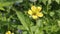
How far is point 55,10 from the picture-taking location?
1.97m

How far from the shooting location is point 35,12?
6.07 feet

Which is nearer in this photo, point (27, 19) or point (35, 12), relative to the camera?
point (27, 19)

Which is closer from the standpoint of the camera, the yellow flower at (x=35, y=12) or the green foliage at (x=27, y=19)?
the green foliage at (x=27, y=19)

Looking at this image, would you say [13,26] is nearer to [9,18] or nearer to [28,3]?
[9,18]

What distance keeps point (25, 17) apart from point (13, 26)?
0.17 m

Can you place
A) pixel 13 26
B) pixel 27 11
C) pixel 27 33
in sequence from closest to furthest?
1. pixel 27 33
2. pixel 13 26
3. pixel 27 11

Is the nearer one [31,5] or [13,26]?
[13,26]

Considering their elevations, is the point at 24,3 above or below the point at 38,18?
above

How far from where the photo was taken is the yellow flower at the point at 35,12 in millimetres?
1820

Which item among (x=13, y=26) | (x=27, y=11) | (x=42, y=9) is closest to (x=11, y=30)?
(x=13, y=26)

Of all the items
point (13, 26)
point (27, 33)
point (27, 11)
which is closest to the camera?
point (27, 33)

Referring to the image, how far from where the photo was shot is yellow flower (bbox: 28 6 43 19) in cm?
182

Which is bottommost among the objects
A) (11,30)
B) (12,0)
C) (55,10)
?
(11,30)

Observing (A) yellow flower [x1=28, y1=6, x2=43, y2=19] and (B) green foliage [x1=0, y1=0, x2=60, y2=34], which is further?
(A) yellow flower [x1=28, y1=6, x2=43, y2=19]
